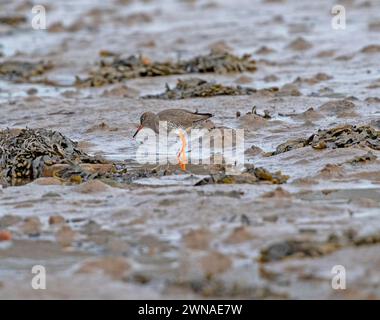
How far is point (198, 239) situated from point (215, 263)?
453 mm

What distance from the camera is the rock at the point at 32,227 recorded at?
235 inches

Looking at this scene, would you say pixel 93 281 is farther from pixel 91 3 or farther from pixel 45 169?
pixel 91 3

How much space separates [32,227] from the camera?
6035 millimetres

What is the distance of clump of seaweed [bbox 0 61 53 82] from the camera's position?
13265 mm

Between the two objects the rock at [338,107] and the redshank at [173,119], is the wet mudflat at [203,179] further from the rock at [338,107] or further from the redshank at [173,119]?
the redshank at [173,119]

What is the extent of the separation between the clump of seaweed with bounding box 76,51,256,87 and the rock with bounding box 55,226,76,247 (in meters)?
6.53

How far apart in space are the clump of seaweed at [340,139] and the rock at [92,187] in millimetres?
1803

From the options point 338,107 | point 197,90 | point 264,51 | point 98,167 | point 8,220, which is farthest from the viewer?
point 264,51

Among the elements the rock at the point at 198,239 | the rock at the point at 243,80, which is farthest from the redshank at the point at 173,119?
the rock at the point at 243,80

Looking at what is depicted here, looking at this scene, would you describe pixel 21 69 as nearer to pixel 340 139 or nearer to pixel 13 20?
pixel 13 20

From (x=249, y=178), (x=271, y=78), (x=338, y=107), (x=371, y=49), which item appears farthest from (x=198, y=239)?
(x=371, y=49)

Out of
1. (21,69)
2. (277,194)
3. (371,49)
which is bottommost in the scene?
(277,194)

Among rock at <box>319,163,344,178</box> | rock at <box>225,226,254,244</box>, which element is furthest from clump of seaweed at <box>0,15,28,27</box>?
rock at <box>225,226,254,244</box>
